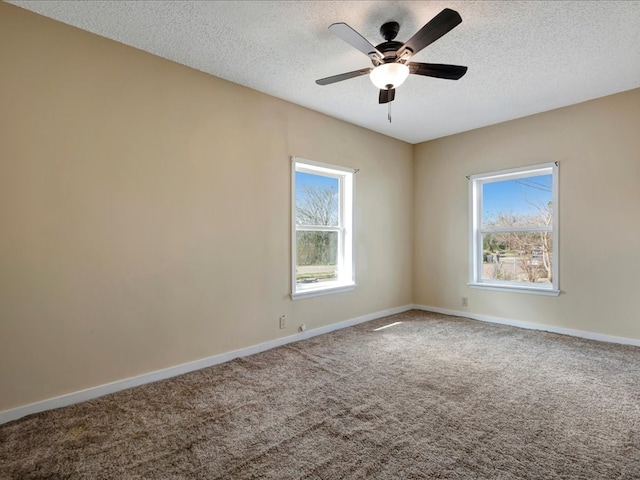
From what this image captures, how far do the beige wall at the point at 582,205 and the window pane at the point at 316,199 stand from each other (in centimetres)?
189

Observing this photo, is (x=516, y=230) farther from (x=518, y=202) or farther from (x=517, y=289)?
(x=517, y=289)

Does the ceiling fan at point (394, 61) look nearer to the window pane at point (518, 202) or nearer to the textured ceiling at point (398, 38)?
the textured ceiling at point (398, 38)

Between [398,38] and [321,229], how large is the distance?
226 centimetres

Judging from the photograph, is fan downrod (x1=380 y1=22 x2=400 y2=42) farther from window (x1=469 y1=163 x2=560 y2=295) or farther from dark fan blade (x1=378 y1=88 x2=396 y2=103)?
window (x1=469 y1=163 x2=560 y2=295)

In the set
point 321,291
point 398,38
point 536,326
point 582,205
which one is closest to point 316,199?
point 321,291

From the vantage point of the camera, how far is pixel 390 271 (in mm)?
5086

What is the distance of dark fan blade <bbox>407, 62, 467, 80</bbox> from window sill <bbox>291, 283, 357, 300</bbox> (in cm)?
248

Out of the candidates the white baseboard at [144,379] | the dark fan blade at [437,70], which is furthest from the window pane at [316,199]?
the dark fan blade at [437,70]

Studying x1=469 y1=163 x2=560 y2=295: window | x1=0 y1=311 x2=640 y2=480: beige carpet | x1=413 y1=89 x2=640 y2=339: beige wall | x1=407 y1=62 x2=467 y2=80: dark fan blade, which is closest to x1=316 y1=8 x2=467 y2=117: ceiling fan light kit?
x1=407 y1=62 x2=467 y2=80: dark fan blade

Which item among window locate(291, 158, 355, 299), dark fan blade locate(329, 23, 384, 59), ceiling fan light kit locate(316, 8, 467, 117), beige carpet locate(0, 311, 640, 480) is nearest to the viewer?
beige carpet locate(0, 311, 640, 480)

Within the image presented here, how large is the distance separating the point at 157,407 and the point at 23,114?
7.10 ft

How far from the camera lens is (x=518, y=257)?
4.47 m

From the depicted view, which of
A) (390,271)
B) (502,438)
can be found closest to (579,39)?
(502,438)

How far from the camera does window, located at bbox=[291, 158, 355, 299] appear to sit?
13.0 feet
